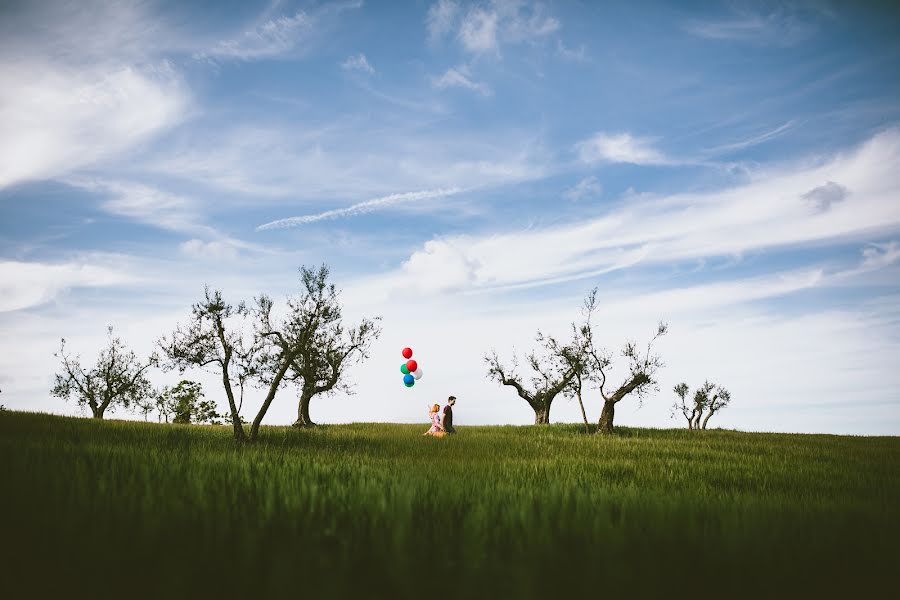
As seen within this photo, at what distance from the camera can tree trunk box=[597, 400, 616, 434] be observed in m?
30.3

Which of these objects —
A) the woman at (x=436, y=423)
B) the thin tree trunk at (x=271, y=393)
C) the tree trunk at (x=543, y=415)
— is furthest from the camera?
the tree trunk at (x=543, y=415)

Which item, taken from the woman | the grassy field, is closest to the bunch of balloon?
the woman

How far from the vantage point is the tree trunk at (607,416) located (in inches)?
1192

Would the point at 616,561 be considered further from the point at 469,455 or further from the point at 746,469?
the point at 746,469

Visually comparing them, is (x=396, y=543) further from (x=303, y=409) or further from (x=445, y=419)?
(x=303, y=409)

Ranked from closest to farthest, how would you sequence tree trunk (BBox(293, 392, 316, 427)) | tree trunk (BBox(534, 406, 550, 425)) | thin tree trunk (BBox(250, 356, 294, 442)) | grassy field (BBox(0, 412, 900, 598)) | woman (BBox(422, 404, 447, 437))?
1. grassy field (BBox(0, 412, 900, 598))
2. thin tree trunk (BBox(250, 356, 294, 442))
3. woman (BBox(422, 404, 447, 437))
4. tree trunk (BBox(293, 392, 316, 427))
5. tree trunk (BBox(534, 406, 550, 425))

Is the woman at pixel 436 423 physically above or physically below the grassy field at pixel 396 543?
below

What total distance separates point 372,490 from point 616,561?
11.5 ft

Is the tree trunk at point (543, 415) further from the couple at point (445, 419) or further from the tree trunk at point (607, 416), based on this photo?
the couple at point (445, 419)

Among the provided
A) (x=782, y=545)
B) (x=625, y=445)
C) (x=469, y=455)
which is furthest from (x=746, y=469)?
(x=782, y=545)

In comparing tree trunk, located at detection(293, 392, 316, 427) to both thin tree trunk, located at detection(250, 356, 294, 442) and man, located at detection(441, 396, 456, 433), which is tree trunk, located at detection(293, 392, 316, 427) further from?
thin tree trunk, located at detection(250, 356, 294, 442)

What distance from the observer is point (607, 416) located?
100 ft

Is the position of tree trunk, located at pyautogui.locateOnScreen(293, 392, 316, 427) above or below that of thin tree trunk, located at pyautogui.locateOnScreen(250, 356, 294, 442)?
below

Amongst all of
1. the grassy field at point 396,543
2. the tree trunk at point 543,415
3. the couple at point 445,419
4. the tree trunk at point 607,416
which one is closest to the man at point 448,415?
the couple at point 445,419
